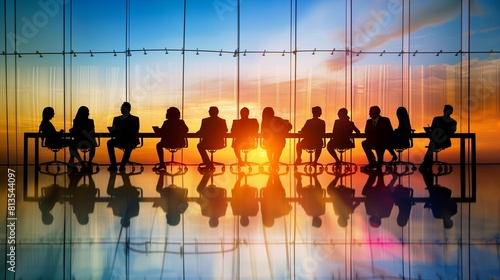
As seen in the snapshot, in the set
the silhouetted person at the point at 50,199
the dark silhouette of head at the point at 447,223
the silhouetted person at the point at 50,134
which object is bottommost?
the silhouetted person at the point at 50,199

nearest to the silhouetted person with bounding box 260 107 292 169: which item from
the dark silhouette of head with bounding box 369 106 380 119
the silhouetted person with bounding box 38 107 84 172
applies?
the dark silhouette of head with bounding box 369 106 380 119

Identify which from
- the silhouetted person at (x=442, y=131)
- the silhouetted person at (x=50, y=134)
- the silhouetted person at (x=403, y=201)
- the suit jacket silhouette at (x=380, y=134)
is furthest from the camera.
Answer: the suit jacket silhouette at (x=380, y=134)

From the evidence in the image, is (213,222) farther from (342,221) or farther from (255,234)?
(342,221)

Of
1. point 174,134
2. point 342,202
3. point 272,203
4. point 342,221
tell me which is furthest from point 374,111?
point 342,221

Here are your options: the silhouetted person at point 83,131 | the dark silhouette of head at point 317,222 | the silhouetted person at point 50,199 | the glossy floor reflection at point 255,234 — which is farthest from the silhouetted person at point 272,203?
the silhouetted person at point 83,131

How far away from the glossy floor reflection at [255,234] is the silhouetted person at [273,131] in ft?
9.21

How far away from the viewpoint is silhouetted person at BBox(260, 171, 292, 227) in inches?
157

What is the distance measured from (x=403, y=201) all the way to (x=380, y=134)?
392cm

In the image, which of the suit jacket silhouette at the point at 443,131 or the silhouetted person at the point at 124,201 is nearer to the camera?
the silhouetted person at the point at 124,201

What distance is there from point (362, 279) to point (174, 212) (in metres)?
2.27

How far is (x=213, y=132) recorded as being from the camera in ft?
27.7

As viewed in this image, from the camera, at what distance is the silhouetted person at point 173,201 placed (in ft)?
13.0

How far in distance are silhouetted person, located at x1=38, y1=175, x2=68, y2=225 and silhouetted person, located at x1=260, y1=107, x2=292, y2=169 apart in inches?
135

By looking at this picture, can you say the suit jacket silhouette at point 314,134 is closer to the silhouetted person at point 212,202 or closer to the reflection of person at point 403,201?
the reflection of person at point 403,201
